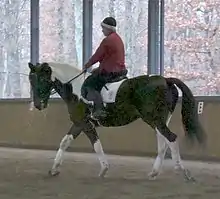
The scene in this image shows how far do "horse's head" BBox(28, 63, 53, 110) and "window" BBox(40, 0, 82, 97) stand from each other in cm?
387

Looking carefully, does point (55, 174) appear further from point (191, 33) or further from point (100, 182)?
point (191, 33)

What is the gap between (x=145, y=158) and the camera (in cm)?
924

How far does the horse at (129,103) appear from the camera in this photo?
21.3 feet

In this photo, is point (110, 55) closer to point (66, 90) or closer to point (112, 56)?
point (112, 56)

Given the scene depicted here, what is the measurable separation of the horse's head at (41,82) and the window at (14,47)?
4314 millimetres

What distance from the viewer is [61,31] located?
1111cm

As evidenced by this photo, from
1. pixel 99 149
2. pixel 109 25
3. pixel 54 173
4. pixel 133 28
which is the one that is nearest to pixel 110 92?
pixel 99 149

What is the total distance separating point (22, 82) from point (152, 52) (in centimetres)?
276

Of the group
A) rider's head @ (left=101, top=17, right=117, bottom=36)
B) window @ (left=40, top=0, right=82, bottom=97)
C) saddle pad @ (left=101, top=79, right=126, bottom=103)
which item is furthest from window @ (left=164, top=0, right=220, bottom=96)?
saddle pad @ (left=101, top=79, right=126, bottom=103)

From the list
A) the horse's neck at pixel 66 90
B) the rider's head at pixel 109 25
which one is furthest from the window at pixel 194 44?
the horse's neck at pixel 66 90

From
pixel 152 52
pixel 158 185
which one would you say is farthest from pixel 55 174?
pixel 152 52

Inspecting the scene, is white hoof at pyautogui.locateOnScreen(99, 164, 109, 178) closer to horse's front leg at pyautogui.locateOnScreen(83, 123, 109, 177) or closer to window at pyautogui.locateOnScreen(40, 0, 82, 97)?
horse's front leg at pyautogui.locateOnScreen(83, 123, 109, 177)

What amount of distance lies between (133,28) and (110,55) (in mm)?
3429

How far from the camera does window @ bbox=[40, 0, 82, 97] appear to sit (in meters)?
11.0
